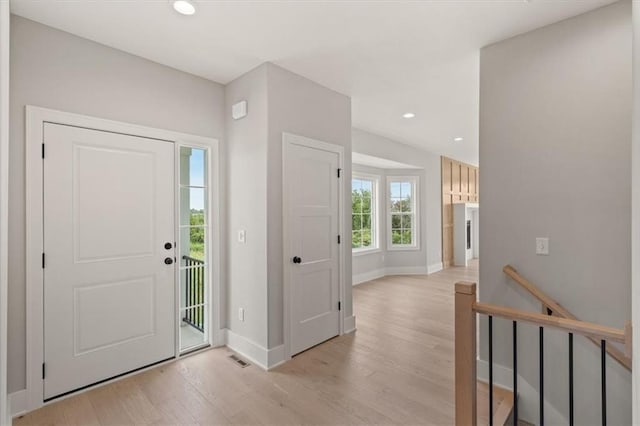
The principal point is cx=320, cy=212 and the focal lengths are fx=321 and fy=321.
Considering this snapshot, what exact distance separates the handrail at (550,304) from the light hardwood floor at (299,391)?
0.95 m

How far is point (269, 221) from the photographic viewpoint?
2.88 metres

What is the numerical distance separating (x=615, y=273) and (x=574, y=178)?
653mm

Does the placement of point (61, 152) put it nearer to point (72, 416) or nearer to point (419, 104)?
point (72, 416)

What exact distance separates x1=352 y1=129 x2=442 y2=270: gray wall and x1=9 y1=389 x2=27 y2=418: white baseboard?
16.0 feet

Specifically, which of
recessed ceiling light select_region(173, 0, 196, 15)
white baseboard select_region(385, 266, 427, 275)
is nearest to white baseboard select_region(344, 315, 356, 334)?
recessed ceiling light select_region(173, 0, 196, 15)

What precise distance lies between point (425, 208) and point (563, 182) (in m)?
4.89

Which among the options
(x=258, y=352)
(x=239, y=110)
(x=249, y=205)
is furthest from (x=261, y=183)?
(x=258, y=352)

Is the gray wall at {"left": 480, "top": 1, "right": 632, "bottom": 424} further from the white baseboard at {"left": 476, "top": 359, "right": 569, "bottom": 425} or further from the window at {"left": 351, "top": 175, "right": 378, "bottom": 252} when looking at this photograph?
the window at {"left": 351, "top": 175, "right": 378, "bottom": 252}

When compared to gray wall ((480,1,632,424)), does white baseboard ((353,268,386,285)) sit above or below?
below

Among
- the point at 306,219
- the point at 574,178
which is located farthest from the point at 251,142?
the point at 574,178

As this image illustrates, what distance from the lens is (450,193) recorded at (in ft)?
26.3

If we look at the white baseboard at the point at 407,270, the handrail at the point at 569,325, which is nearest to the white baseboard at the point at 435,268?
the white baseboard at the point at 407,270

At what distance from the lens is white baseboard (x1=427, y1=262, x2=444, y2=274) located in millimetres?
7126

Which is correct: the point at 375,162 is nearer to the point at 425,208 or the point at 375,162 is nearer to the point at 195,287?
the point at 425,208
